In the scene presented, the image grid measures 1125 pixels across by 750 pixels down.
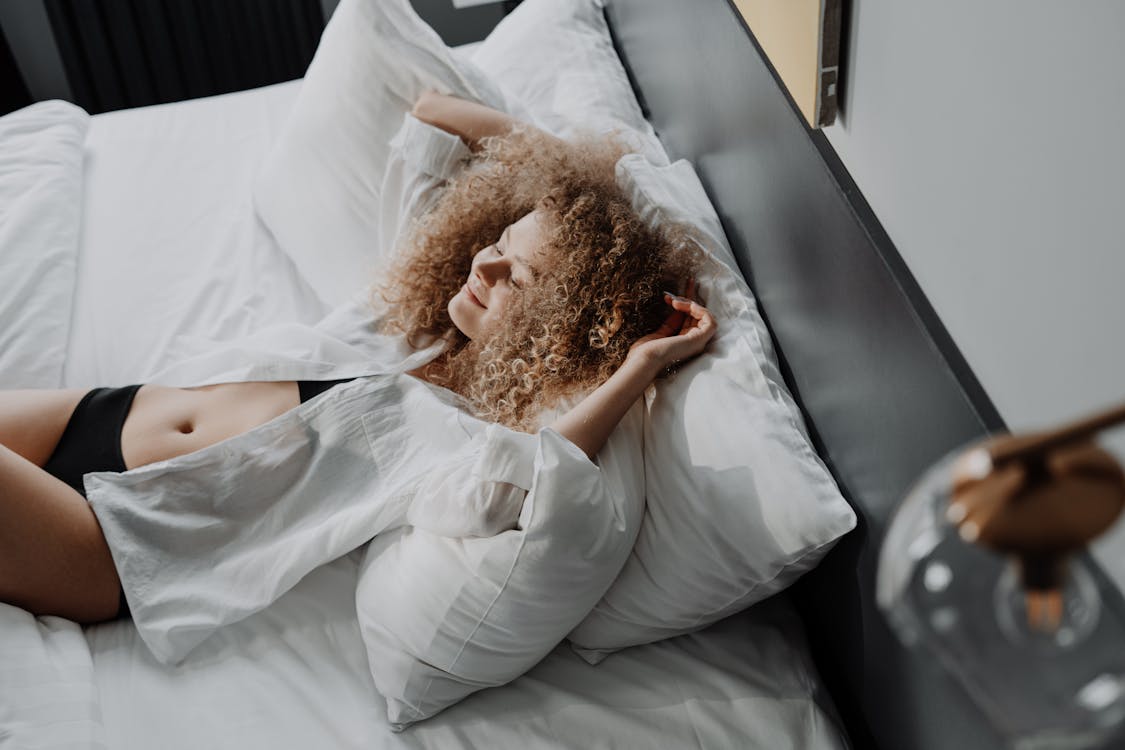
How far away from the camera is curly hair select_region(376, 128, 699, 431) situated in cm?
131

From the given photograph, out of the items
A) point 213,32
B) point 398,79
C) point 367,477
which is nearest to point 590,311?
point 367,477

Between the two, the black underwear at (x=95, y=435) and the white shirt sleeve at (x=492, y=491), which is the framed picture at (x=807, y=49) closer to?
the white shirt sleeve at (x=492, y=491)

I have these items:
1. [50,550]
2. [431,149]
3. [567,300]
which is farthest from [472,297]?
[50,550]

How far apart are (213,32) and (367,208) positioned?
1508 mm

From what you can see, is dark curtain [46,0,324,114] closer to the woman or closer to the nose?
the woman

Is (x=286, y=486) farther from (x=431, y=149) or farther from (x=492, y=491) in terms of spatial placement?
(x=431, y=149)

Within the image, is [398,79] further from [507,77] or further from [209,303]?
[209,303]

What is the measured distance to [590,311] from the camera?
132 cm

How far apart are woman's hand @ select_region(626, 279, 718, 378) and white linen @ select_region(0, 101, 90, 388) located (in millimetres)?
975

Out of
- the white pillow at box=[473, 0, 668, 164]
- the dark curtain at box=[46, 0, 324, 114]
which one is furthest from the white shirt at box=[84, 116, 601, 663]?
the dark curtain at box=[46, 0, 324, 114]

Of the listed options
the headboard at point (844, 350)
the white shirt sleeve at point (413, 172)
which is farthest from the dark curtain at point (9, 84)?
the headboard at point (844, 350)

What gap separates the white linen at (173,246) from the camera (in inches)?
64.6

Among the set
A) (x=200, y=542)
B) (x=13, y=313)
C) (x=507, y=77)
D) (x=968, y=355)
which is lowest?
(x=200, y=542)

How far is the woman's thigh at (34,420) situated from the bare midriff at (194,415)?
0.33 ft
